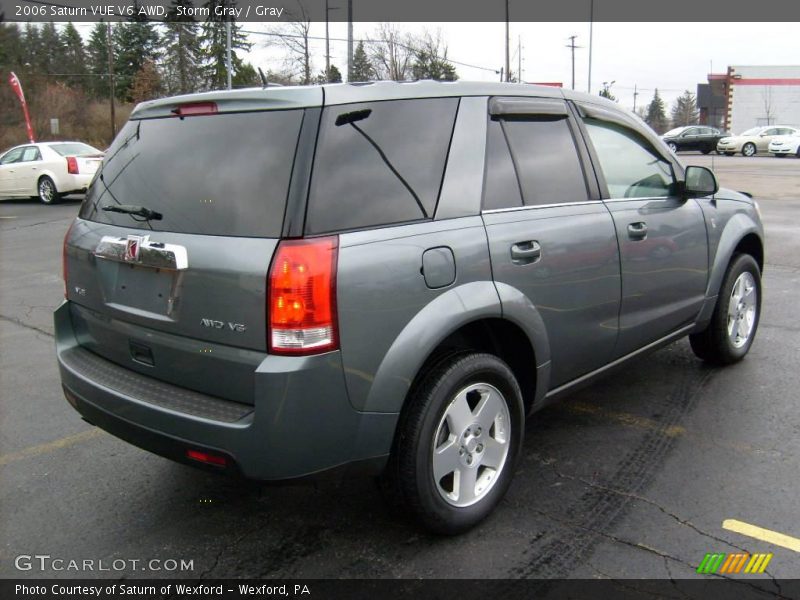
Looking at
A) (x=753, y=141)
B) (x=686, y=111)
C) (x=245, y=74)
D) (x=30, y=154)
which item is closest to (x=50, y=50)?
(x=245, y=74)

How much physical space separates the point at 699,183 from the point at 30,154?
17989 mm

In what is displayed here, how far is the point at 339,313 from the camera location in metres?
2.48

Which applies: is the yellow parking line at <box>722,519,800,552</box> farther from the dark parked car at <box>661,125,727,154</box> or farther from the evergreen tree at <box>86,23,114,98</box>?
the evergreen tree at <box>86,23,114,98</box>

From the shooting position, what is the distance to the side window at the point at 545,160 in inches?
132

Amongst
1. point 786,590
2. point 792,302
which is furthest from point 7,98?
point 786,590

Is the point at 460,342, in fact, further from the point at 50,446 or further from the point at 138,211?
the point at 50,446

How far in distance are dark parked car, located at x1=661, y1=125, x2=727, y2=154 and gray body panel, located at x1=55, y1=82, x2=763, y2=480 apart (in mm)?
39313

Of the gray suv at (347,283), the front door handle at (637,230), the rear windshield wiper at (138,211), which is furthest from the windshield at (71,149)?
the front door handle at (637,230)

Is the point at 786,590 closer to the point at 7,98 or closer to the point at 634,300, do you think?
the point at 634,300

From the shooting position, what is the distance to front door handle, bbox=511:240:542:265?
3113 millimetres

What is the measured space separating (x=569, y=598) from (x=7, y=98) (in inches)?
1640

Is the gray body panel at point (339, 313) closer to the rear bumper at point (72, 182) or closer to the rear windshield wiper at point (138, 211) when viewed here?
the rear windshield wiper at point (138, 211)

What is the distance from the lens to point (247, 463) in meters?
2.50

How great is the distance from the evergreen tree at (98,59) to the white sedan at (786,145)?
194 ft
